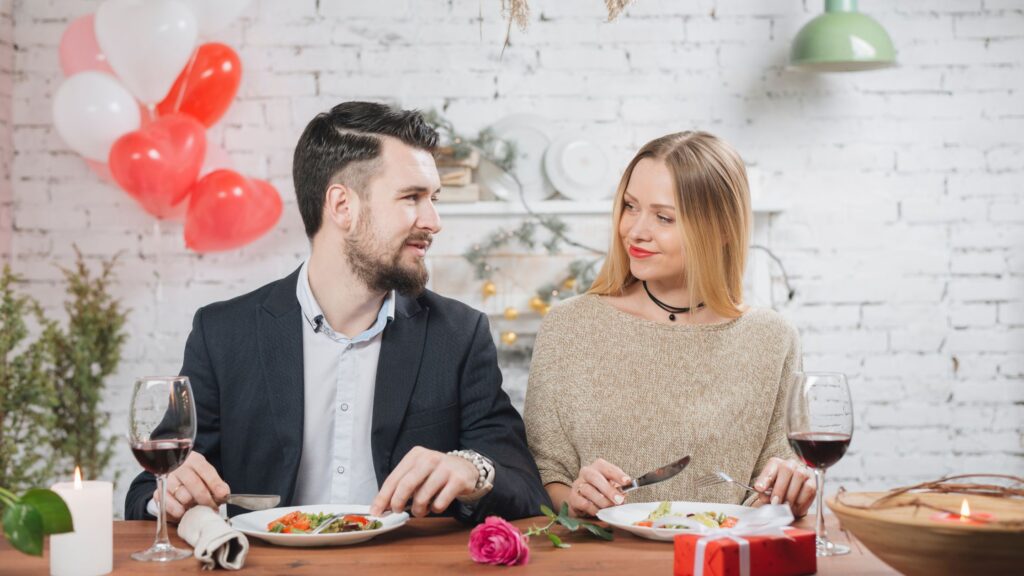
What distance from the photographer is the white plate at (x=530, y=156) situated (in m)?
3.42

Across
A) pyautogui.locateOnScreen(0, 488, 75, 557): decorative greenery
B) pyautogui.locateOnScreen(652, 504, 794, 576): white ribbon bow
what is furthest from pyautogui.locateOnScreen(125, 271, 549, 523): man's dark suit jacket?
pyautogui.locateOnScreen(0, 488, 75, 557): decorative greenery

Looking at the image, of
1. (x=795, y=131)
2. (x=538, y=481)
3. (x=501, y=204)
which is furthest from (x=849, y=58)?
(x=538, y=481)

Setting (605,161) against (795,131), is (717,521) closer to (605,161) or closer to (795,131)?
(605,161)

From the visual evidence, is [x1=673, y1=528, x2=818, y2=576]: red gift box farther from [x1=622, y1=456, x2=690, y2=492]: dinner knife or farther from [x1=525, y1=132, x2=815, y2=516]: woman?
[x1=525, y1=132, x2=815, y2=516]: woman

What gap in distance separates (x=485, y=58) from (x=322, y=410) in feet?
6.80

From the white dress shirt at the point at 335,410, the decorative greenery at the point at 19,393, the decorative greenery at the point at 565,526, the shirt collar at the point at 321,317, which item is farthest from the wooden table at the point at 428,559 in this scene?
the decorative greenery at the point at 19,393

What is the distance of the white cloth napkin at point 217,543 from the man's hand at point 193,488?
0.10m

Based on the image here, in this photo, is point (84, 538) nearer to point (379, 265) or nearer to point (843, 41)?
point (379, 265)

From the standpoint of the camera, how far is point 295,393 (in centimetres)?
171

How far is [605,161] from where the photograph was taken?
133 inches

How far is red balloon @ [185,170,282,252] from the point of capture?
3178 mm

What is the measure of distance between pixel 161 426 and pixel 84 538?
0.15 meters

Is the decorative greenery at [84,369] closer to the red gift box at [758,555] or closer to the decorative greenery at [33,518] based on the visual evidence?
the decorative greenery at [33,518]

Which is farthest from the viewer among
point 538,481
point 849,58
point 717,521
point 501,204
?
point 501,204
